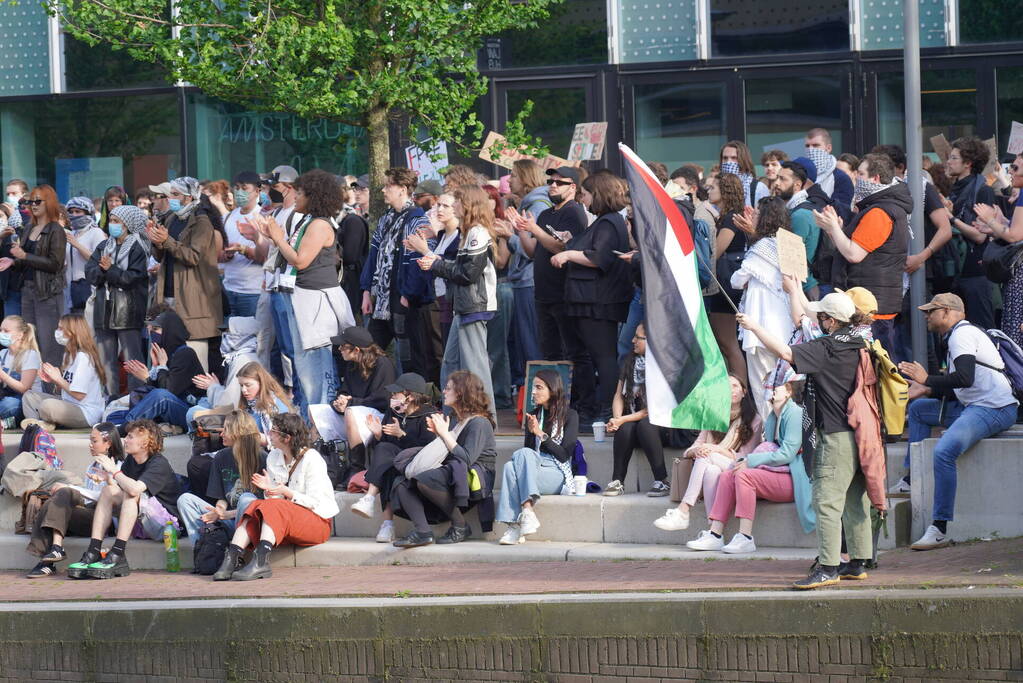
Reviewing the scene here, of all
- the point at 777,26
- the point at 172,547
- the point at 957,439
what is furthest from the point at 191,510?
the point at 777,26

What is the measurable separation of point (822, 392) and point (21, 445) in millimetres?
6959

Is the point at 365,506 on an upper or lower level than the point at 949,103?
lower

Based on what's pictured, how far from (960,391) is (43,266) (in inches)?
324

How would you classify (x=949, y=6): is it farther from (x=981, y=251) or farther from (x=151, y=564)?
(x=151, y=564)

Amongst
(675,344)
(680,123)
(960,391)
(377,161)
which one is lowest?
(960,391)

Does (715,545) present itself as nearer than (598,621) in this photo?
No

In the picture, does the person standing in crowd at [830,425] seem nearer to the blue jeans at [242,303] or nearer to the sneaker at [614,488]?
the sneaker at [614,488]

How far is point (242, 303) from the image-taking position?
43.6 feet

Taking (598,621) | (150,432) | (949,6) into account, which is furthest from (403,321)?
(949,6)

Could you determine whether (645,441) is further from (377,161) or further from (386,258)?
(377,161)

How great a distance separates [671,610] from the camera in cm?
860

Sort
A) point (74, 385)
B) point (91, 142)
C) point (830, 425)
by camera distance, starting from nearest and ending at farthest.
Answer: point (830, 425) → point (74, 385) → point (91, 142)

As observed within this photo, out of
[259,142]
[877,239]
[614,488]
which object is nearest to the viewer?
[877,239]

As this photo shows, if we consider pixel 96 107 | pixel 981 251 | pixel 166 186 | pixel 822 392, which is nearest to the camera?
pixel 822 392
